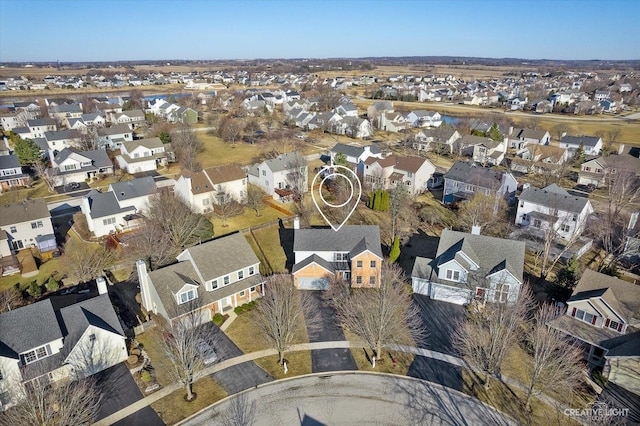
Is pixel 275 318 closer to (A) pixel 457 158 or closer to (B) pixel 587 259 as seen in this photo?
(B) pixel 587 259

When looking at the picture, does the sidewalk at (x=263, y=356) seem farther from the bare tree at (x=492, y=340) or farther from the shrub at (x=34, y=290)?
the shrub at (x=34, y=290)

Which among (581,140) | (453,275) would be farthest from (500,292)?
(581,140)

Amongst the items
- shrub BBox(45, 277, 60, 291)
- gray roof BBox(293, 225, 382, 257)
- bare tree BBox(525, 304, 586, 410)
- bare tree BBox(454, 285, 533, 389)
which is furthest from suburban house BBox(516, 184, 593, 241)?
shrub BBox(45, 277, 60, 291)

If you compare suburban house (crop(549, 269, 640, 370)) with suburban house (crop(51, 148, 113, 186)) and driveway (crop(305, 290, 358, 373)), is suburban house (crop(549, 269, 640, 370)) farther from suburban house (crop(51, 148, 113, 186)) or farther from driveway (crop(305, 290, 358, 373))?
suburban house (crop(51, 148, 113, 186))

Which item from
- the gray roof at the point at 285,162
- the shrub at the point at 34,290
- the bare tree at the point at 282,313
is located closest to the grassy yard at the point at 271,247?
the bare tree at the point at 282,313

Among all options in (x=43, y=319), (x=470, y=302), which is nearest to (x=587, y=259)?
(x=470, y=302)

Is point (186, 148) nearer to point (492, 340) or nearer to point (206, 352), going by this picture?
point (206, 352)
